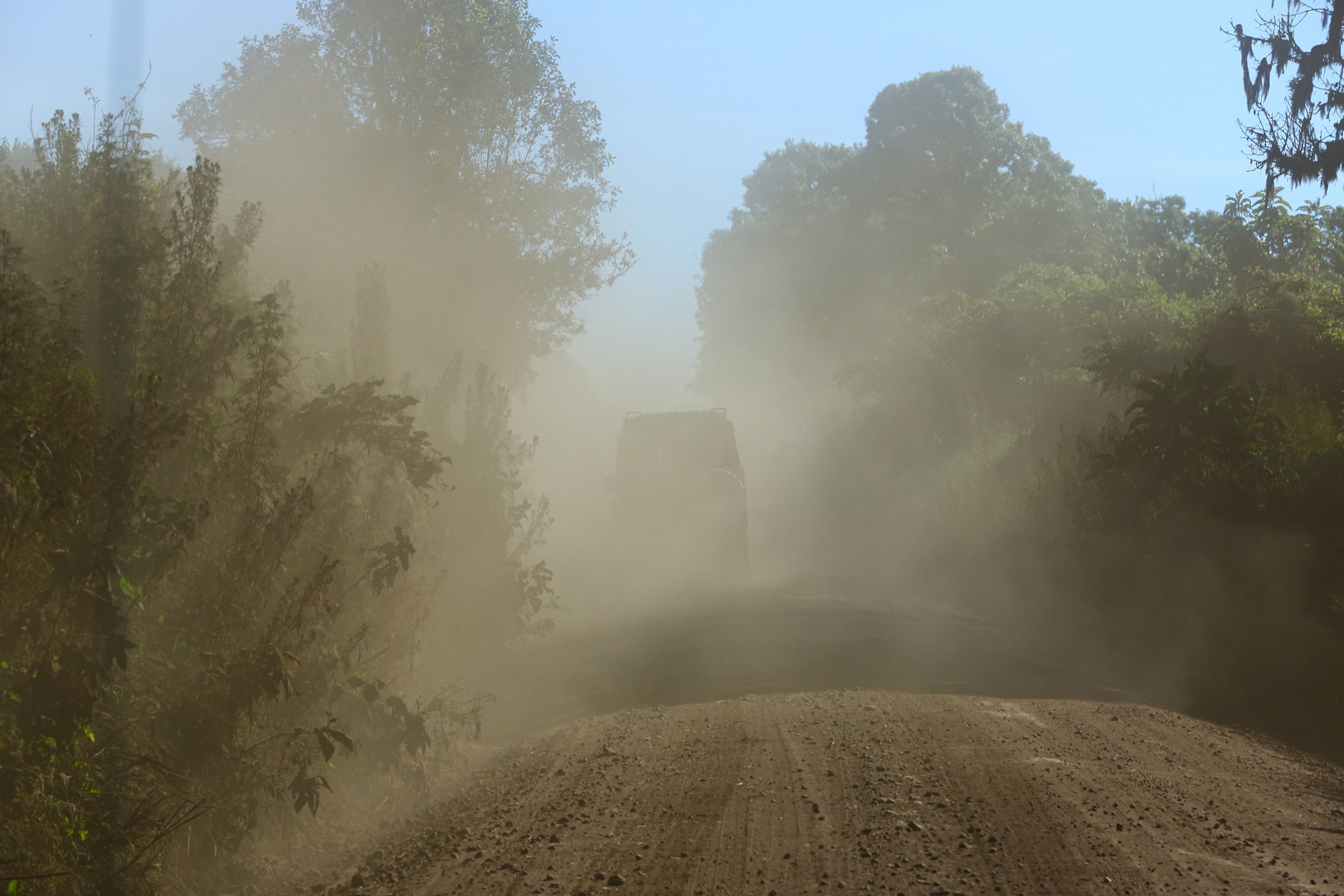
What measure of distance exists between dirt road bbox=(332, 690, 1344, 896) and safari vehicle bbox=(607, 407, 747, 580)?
9950 millimetres

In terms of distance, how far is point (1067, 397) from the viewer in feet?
61.7

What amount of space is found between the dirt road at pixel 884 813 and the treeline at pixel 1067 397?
2627 mm

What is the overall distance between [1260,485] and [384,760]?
27.8ft

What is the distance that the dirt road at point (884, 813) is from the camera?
389 centimetres

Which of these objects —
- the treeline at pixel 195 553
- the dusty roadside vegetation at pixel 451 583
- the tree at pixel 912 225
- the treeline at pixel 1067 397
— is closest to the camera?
the treeline at pixel 195 553

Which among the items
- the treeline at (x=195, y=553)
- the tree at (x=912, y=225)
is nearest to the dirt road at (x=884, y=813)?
the treeline at (x=195, y=553)

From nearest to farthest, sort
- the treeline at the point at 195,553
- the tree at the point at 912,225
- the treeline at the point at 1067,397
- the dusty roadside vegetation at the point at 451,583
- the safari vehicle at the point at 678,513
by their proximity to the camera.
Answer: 1. the treeline at the point at 195,553
2. the dusty roadside vegetation at the point at 451,583
3. the treeline at the point at 1067,397
4. the safari vehicle at the point at 678,513
5. the tree at the point at 912,225

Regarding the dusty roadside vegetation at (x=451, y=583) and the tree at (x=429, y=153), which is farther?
the tree at (x=429, y=153)

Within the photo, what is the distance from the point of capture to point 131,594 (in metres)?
3.81

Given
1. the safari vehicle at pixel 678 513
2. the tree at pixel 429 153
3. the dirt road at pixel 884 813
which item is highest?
the tree at pixel 429 153

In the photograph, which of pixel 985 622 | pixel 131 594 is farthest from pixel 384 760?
pixel 985 622

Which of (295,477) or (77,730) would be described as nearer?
(77,730)

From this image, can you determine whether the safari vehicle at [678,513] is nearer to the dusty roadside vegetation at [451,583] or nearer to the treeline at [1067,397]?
the dusty roadside vegetation at [451,583]

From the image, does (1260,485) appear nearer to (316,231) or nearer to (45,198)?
(45,198)
